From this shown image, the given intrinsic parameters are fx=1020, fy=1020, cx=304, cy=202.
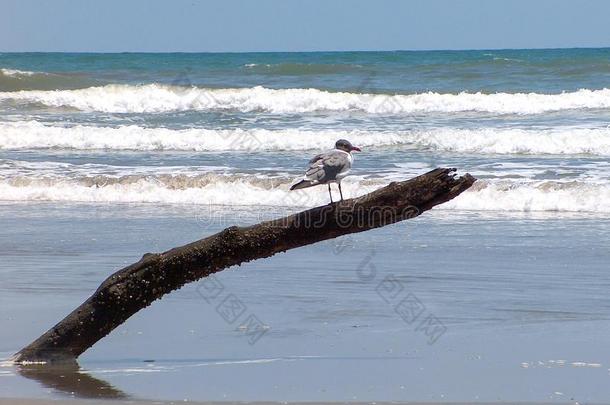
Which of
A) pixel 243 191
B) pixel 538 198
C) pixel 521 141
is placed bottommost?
pixel 538 198

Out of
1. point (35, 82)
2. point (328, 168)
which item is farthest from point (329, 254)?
point (35, 82)

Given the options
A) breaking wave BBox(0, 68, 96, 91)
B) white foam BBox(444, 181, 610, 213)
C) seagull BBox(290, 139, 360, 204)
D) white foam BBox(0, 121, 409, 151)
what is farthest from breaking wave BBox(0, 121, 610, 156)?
seagull BBox(290, 139, 360, 204)

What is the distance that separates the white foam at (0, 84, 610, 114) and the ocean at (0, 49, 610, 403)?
21 cm

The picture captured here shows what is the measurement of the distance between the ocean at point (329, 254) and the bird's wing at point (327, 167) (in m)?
0.90

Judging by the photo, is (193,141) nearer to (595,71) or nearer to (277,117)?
(277,117)

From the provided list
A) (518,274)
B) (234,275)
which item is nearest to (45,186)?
(234,275)

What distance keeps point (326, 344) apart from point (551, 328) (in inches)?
51.2

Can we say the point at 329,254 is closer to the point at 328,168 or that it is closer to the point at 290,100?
the point at 328,168

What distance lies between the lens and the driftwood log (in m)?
4.40

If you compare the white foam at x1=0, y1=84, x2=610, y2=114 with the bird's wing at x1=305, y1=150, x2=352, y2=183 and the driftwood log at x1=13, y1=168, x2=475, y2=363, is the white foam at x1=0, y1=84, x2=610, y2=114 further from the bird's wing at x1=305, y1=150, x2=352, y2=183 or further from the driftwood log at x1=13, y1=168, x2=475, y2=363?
the driftwood log at x1=13, y1=168, x2=475, y2=363

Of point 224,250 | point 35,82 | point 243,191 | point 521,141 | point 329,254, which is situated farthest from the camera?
point 35,82

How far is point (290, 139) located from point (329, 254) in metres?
9.16

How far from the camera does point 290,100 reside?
2448 cm

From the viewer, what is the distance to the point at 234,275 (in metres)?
7.47
